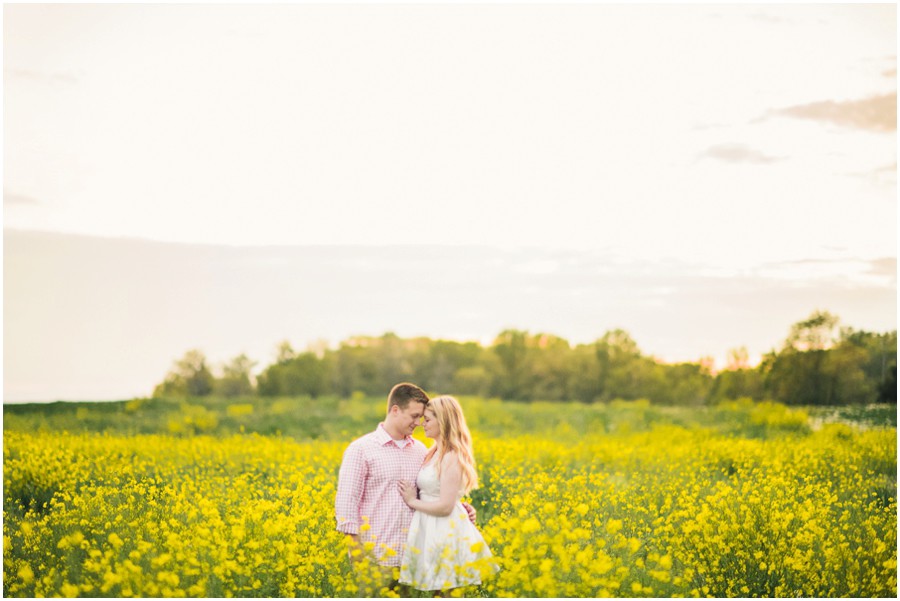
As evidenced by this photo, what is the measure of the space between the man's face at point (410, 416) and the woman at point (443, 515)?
86 millimetres

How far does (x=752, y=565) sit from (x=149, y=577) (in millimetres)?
4197

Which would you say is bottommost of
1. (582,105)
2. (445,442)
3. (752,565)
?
(752,565)

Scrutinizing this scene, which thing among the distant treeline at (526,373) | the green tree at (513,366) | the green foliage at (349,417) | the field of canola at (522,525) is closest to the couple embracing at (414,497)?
the field of canola at (522,525)

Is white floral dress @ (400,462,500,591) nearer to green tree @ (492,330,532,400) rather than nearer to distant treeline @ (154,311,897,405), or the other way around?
distant treeline @ (154,311,897,405)

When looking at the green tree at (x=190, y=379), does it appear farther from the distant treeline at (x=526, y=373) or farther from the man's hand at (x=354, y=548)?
the man's hand at (x=354, y=548)

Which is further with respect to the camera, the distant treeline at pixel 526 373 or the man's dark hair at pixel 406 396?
the distant treeline at pixel 526 373

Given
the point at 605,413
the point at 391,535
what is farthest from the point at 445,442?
the point at 605,413

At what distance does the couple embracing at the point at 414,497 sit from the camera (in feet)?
17.1

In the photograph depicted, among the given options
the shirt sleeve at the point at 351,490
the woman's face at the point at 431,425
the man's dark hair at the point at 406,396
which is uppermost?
the man's dark hair at the point at 406,396

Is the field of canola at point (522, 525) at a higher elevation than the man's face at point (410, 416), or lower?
lower

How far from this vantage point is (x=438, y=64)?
31.9ft

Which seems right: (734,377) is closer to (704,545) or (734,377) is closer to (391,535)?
(704,545)

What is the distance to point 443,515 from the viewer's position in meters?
5.33

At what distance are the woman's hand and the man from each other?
4 centimetres
